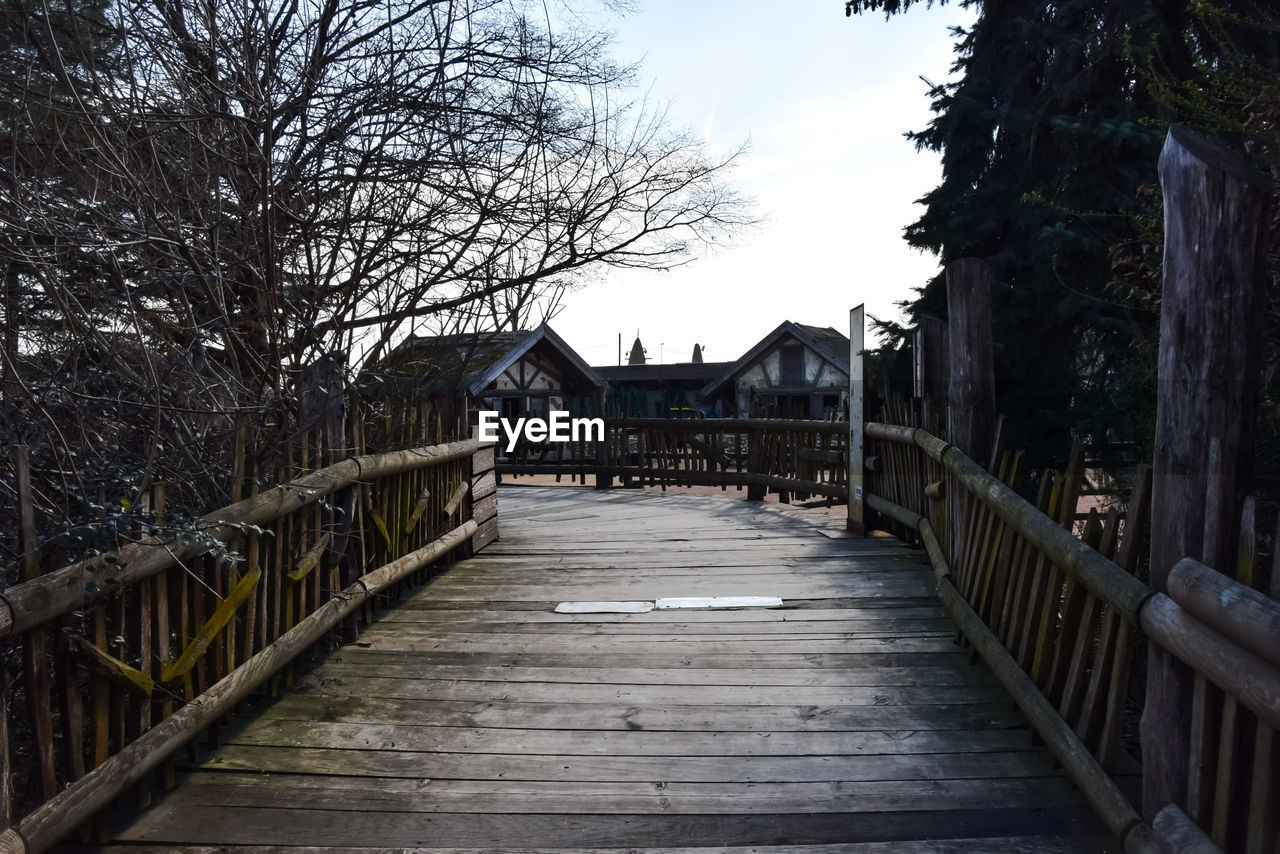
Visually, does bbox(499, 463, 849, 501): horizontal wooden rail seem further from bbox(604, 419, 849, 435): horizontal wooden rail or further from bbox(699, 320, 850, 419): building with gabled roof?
bbox(699, 320, 850, 419): building with gabled roof

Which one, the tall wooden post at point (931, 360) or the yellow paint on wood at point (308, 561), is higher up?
the tall wooden post at point (931, 360)

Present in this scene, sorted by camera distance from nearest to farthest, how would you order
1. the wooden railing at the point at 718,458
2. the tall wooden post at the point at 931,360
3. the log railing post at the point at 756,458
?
the tall wooden post at the point at 931,360, the wooden railing at the point at 718,458, the log railing post at the point at 756,458

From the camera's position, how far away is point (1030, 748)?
3627 millimetres

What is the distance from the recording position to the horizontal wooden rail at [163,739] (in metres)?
2.55

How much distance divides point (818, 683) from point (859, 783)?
1070 millimetres

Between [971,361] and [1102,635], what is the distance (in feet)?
8.03

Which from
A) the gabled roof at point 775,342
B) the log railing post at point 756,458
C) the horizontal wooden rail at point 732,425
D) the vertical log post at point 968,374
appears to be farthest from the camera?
the gabled roof at point 775,342

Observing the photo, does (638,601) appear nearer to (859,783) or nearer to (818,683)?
(818,683)

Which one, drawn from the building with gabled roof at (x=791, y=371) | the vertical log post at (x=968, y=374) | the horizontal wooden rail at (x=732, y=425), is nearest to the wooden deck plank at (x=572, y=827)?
the vertical log post at (x=968, y=374)

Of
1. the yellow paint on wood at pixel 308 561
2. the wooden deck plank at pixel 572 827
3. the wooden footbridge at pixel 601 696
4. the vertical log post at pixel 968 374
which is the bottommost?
the wooden deck plank at pixel 572 827

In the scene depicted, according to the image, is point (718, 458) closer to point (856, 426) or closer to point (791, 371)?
point (856, 426)

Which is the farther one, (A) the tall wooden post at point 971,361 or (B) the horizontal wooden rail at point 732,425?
(B) the horizontal wooden rail at point 732,425

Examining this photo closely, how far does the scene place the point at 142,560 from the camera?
3.03 m

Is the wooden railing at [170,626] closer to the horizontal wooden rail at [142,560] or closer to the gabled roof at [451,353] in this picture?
the horizontal wooden rail at [142,560]
